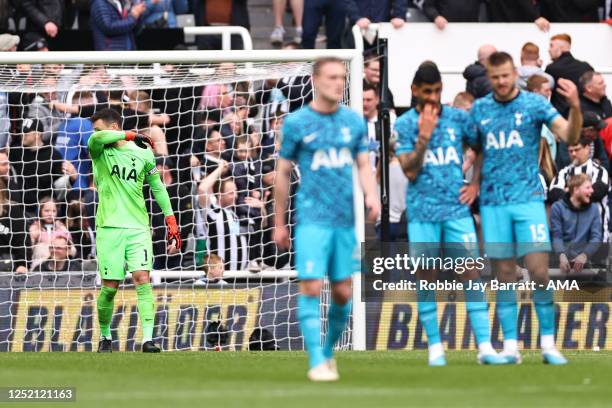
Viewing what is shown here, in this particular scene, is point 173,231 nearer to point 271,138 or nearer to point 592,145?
point 271,138

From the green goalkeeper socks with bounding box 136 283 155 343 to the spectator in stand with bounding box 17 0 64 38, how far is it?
612cm

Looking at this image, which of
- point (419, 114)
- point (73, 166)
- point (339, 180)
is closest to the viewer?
point (339, 180)

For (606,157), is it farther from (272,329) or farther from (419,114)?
(419,114)

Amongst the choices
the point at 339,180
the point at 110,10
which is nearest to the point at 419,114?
the point at 339,180

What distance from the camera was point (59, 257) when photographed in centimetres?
1770

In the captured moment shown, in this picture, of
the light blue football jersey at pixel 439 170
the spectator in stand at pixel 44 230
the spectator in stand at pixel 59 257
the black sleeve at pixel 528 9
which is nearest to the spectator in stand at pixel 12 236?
the spectator in stand at pixel 44 230

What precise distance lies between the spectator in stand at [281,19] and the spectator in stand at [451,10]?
1.86 meters

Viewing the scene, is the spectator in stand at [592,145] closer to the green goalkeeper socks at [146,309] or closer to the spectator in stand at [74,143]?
the spectator in stand at [74,143]

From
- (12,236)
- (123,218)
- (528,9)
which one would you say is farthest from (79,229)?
(528,9)

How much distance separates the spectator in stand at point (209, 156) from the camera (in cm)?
1802

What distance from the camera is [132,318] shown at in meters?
17.5

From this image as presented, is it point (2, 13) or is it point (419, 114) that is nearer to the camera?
point (419, 114)

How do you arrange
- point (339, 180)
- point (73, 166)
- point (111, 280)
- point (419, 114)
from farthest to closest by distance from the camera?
point (73, 166) < point (111, 280) < point (419, 114) < point (339, 180)

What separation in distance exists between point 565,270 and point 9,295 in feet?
21.5
